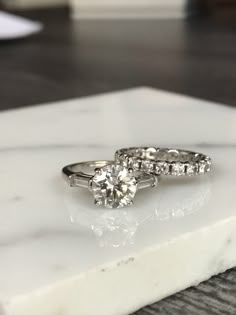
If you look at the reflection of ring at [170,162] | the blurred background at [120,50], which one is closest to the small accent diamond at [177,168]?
the reflection of ring at [170,162]

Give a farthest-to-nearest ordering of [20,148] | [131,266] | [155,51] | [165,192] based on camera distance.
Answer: [155,51] → [20,148] → [165,192] → [131,266]

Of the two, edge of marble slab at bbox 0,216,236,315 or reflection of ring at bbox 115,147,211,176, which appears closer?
edge of marble slab at bbox 0,216,236,315

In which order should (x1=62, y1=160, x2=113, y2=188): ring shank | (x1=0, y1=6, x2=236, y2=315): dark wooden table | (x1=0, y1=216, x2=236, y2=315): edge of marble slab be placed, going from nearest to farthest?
1. (x1=0, y1=216, x2=236, y2=315): edge of marble slab
2. (x1=62, y1=160, x2=113, y2=188): ring shank
3. (x1=0, y1=6, x2=236, y2=315): dark wooden table

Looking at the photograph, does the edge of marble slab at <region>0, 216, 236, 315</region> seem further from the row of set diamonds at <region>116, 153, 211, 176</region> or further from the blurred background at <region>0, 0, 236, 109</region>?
the blurred background at <region>0, 0, 236, 109</region>

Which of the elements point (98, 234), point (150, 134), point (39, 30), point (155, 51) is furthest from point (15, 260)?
point (39, 30)

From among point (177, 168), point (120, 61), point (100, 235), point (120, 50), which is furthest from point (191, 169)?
point (120, 50)

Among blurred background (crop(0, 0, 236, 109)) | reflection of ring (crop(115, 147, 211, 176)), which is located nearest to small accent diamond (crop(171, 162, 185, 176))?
reflection of ring (crop(115, 147, 211, 176))

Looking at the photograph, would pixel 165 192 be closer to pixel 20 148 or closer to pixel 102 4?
pixel 20 148
